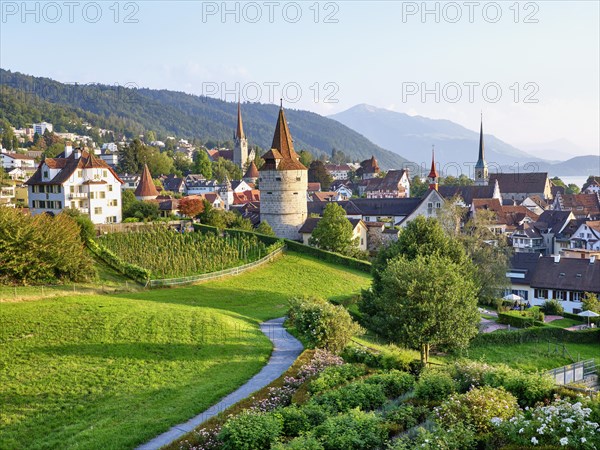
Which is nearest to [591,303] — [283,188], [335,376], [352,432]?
[283,188]

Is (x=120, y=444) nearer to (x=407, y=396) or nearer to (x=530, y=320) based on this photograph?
(x=407, y=396)

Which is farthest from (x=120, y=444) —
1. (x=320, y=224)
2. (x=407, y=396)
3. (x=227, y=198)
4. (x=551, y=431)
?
(x=227, y=198)

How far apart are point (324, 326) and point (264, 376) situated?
309cm

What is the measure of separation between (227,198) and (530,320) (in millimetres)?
67670

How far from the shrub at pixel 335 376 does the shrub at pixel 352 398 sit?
561 millimetres

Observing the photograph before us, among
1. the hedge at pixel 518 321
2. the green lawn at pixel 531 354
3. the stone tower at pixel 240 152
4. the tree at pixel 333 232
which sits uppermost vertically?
the stone tower at pixel 240 152

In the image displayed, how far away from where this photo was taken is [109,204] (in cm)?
5541

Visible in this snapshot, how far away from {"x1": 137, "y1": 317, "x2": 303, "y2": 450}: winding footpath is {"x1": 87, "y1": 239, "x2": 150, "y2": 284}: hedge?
11128 millimetres

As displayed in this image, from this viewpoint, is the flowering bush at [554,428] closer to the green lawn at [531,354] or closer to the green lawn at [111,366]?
the green lawn at [111,366]

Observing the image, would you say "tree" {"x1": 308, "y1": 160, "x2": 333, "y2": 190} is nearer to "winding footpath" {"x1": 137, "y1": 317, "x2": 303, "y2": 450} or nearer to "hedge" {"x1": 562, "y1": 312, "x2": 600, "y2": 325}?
"hedge" {"x1": 562, "y1": 312, "x2": 600, "y2": 325}

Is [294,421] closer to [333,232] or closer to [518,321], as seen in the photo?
[518,321]

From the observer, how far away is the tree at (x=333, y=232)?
53250mm

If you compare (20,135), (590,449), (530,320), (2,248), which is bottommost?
(530,320)

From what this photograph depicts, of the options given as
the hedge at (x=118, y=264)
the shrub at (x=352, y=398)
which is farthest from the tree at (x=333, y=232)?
the shrub at (x=352, y=398)
